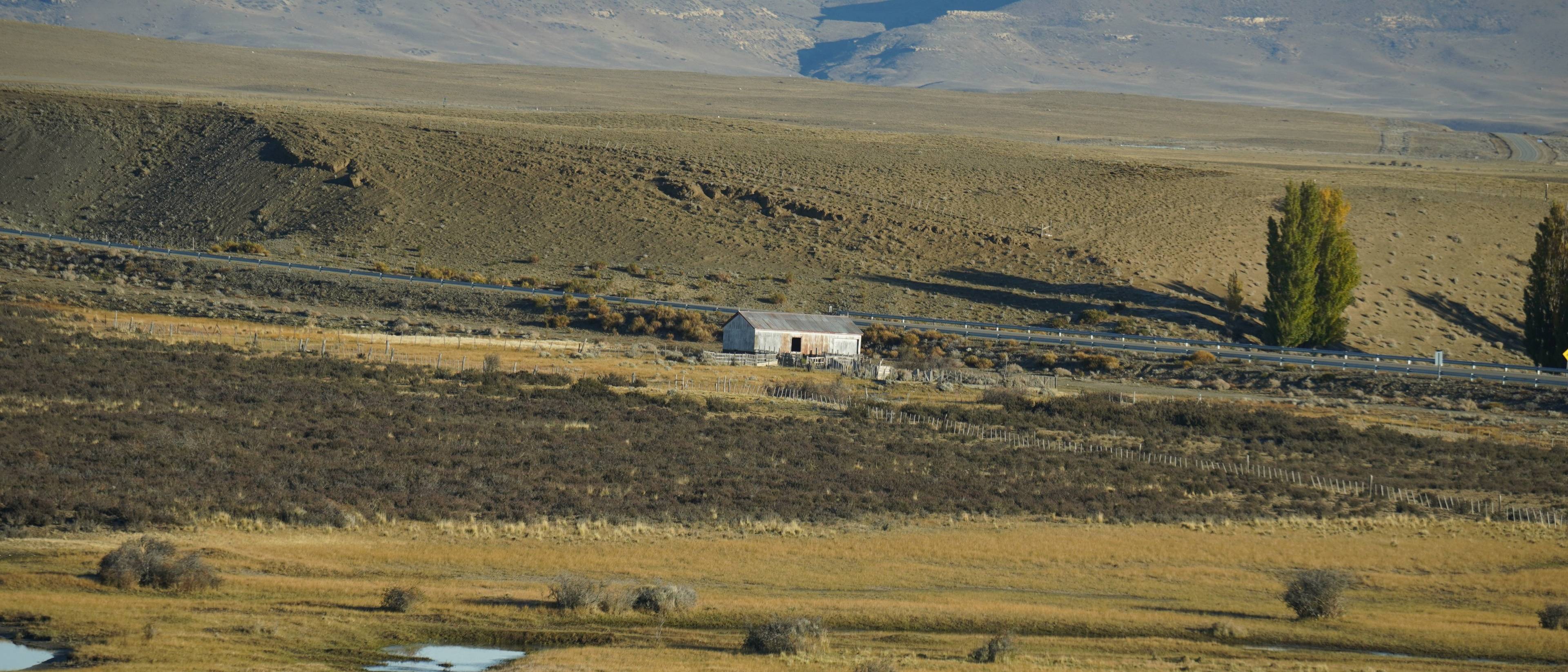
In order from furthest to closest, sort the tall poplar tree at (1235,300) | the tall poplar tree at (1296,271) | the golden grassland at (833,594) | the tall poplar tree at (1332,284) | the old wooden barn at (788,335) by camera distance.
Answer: the tall poplar tree at (1235,300) < the tall poplar tree at (1332,284) < the tall poplar tree at (1296,271) < the old wooden barn at (788,335) < the golden grassland at (833,594)

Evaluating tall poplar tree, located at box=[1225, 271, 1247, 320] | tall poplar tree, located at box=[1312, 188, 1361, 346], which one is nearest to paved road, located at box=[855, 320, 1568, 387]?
tall poplar tree, located at box=[1312, 188, 1361, 346]

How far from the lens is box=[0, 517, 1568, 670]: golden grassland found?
22672 mm

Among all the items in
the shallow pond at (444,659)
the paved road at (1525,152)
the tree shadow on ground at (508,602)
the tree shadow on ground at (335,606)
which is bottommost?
the shallow pond at (444,659)

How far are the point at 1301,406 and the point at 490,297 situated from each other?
39585 mm

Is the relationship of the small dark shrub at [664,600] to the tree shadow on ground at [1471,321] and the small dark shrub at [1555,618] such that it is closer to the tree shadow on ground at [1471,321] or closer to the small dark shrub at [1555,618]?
the small dark shrub at [1555,618]

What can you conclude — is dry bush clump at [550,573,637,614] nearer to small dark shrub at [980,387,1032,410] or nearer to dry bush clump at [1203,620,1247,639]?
dry bush clump at [1203,620,1247,639]

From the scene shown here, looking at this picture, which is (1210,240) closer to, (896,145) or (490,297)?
(896,145)

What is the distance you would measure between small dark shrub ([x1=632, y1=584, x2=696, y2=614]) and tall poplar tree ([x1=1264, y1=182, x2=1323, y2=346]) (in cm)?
5296

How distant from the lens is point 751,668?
71.6 feet

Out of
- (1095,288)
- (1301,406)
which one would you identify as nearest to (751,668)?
(1301,406)

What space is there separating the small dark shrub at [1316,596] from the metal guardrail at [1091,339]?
38.8 m

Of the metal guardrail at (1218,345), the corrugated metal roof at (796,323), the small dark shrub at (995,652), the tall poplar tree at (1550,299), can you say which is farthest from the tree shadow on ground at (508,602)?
the tall poplar tree at (1550,299)

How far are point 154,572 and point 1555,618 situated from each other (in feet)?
80.0

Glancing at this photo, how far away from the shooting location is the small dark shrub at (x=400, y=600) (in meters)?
24.1
